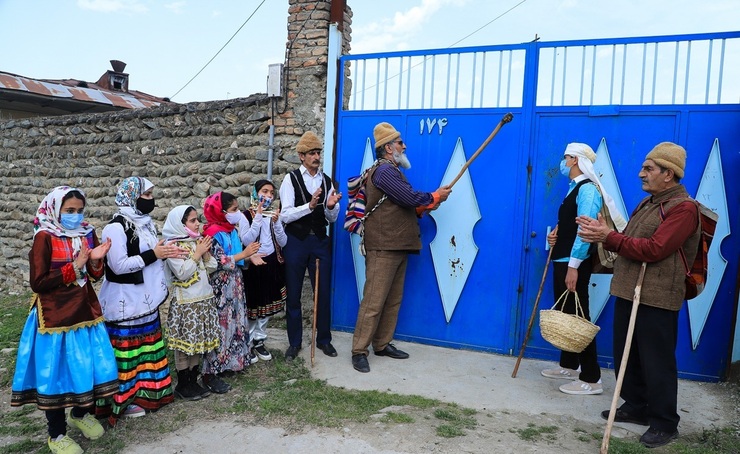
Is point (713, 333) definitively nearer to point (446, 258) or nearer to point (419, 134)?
point (446, 258)

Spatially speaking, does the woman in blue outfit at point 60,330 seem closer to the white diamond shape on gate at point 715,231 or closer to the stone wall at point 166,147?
the stone wall at point 166,147

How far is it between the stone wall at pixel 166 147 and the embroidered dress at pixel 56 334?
2.71 metres

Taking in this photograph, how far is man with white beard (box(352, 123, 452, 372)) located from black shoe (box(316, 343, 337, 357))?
29cm

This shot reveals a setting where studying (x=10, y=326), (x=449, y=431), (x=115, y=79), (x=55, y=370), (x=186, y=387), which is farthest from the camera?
(x=115, y=79)

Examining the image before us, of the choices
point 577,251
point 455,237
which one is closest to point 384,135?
point 455,237

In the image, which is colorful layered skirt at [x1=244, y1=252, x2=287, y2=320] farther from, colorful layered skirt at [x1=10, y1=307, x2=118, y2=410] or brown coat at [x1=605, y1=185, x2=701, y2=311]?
brown coat at [x1=605, y1=185, x2=701, y2=311]

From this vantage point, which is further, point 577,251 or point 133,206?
point 577,251

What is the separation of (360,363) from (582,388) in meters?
1.59

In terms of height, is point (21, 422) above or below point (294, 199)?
below

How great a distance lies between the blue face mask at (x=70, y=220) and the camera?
122 inches

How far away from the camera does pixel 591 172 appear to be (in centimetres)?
381

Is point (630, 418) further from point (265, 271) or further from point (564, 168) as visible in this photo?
point (265, 271)

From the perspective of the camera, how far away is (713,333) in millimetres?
4121

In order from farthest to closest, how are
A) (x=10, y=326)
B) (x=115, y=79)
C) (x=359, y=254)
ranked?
(x=115, y=79), (x=10, y=326), (x=359, y=254)
